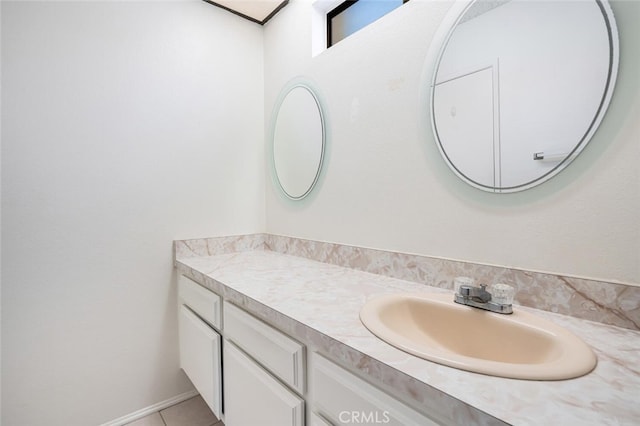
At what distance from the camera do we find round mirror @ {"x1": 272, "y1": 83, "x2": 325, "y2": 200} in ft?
4.97

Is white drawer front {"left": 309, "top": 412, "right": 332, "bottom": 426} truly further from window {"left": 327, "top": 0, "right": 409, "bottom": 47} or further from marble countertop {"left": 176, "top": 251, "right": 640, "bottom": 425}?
window {"left": 327, "top": 0, "right": 409, "bottom": 47}

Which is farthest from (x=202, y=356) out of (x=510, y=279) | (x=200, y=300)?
(x=510, y=279)

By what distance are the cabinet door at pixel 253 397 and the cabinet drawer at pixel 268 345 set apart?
0.03m

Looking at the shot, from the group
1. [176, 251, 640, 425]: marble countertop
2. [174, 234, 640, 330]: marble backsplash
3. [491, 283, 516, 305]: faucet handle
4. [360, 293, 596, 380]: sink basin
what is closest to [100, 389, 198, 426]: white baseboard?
[174, 234, 640, 330]: marble backsplash

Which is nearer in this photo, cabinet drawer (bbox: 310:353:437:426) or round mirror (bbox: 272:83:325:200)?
cabinet drawer (bbox: 310:353:437:426)

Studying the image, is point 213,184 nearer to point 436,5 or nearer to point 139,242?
point 139,242

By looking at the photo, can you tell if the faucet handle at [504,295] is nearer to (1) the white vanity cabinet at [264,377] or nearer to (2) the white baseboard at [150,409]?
(1) the white vanity cabinet at [264,377]

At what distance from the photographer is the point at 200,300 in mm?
1306

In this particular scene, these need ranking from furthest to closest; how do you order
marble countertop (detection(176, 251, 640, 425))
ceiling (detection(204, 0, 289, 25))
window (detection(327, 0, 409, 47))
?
ceiling (detection(204, 0, 289, 25))
window (detection(327, 0, 409, 47))
marble countertop (detection(176, 251, 640, 425))

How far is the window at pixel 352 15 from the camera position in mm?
1337

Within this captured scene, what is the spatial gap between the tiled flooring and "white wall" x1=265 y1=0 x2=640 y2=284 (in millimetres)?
1026

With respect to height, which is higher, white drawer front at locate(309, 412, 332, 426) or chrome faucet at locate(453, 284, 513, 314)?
chrome faucet at locate(453, 284, 513, 314)

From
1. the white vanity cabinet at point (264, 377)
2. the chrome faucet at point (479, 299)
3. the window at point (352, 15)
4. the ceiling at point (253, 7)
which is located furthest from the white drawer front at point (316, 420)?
the ceiling at point (253, 7)

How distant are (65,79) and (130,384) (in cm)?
147
